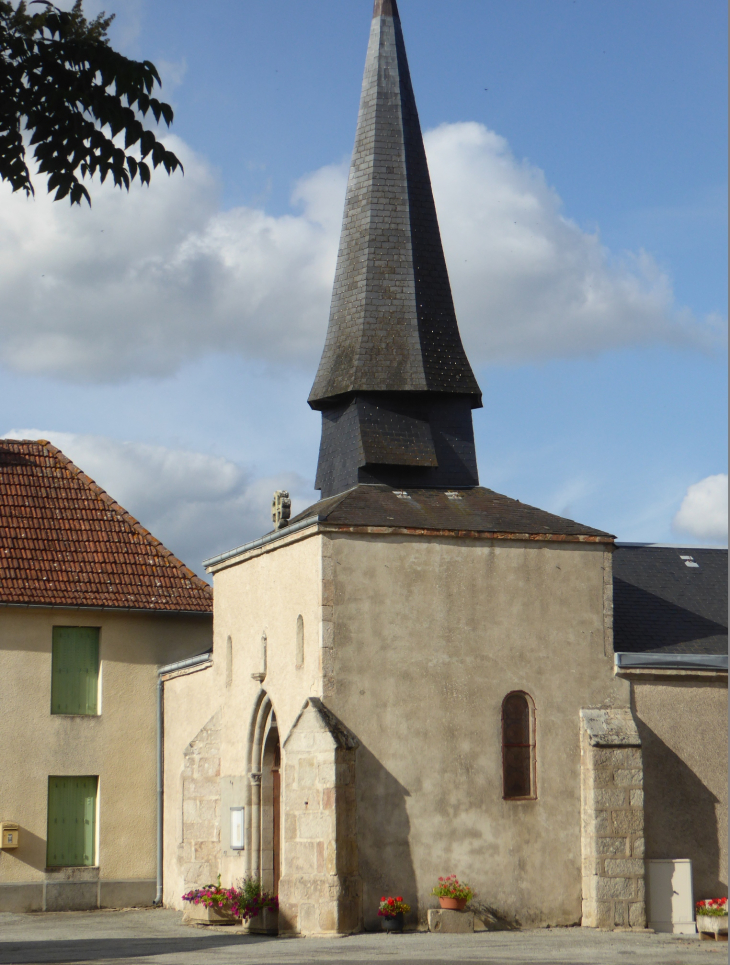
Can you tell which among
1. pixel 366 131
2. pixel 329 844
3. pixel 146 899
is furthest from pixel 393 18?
pixel 146 899

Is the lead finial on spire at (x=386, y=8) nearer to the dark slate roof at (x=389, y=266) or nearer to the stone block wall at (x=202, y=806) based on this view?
the dark slate roof at (x=389, y=266)

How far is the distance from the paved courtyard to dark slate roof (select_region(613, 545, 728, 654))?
4.58 meters

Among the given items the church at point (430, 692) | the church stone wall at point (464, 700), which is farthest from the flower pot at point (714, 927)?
the church stone wall at point (464, 700)

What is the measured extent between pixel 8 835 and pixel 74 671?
2975 mm

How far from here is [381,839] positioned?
1684 centimetres

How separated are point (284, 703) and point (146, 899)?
6874 mm

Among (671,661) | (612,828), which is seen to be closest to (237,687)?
(612,828)

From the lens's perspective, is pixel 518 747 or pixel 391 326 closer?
pixel 518 747

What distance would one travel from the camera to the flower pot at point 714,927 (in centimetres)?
1675

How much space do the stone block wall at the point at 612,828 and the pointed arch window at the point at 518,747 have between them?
72 centimetres

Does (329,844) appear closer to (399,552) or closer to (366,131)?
(399,552)

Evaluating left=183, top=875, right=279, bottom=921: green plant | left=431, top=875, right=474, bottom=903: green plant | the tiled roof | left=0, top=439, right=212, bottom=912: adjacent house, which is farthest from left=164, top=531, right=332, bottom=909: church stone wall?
left=431, top=875, right=474, bottom=903: green plant

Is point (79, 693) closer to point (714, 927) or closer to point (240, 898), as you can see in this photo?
point (240, 898)

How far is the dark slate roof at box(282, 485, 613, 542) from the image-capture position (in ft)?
58.6
